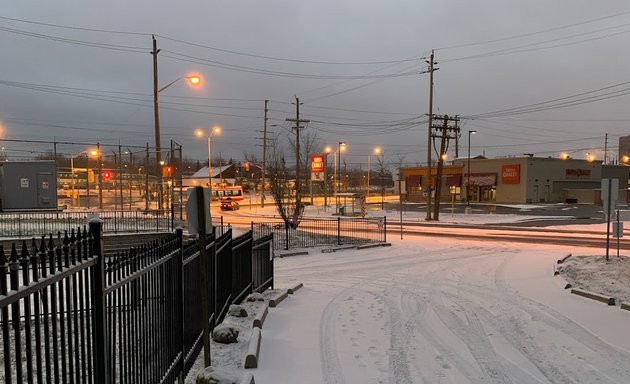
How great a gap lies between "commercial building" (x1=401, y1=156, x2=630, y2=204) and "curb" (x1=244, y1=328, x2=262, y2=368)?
60657mm

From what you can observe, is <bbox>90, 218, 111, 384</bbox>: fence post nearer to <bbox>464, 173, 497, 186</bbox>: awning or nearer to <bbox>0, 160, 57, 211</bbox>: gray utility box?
<bbox>0, 160, 57, 211</bbox>: gray utility box

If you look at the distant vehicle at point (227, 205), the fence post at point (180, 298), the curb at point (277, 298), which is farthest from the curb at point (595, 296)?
the distant vehicle at point (227, 205)

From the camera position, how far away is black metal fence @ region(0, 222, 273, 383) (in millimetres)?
2332

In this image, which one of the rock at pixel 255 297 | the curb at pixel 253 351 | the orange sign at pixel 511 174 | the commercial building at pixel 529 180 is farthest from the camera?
the orange sign at pixel 511 174

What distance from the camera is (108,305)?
12.5ft

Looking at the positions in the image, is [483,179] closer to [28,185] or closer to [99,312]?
[28,185]

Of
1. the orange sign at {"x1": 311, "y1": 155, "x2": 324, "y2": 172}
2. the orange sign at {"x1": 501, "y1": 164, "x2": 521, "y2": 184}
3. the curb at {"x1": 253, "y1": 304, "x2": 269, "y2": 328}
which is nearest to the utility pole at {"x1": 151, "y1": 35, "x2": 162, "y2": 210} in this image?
the curb at {"x1": 253, "y1": 304, "x2": 269, "y2": 328}

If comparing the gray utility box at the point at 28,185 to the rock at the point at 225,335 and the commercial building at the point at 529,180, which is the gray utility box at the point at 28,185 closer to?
the rock at the point at 225,335

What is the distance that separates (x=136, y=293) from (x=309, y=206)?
5676 cm

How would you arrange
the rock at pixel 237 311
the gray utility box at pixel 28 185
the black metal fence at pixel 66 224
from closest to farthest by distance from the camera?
the rock at pixel 237 311, the black metal fence at pixel 66 224, the gray utility box at pixel 28 185

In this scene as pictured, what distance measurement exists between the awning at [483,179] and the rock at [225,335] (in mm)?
69134

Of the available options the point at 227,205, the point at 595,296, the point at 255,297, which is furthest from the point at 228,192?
the point at 595,296

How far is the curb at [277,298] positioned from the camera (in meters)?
9.88

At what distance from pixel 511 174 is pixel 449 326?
6534 cm
